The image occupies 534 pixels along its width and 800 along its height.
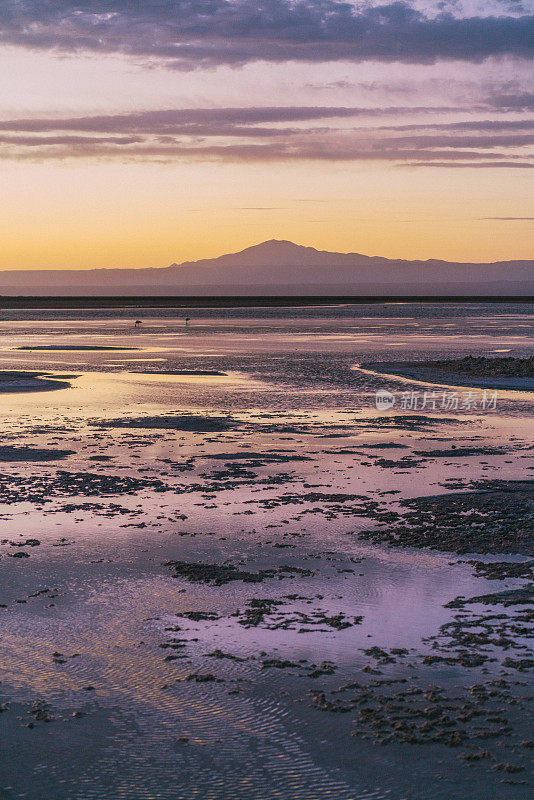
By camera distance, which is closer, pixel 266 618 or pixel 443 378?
pixel 266 618

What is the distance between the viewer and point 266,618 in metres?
8.75

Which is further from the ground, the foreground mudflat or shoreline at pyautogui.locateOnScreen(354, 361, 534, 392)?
shoreline at pyautogui.locateOnScreen(354, 361, 534, 392)

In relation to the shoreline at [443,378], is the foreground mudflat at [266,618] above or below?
below

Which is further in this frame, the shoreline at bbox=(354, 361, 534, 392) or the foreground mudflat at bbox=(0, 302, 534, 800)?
the shoreline at bbox=(354, 361, 534, 392)

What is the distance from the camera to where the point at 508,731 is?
6496 mm

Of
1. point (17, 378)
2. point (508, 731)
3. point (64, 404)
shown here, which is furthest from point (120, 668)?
point (17, 378)

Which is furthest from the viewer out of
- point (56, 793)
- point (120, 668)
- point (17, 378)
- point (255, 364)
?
point (255, 364)

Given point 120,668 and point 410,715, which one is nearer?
point 410,715

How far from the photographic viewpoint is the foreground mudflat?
20.1 ft

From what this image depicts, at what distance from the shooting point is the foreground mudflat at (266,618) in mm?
6137

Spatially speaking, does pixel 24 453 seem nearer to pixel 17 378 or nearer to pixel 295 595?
pixel 295 595

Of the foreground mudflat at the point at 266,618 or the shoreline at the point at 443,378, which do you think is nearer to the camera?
the foreground mudflat at the point at 266,618

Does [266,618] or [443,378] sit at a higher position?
[443,378]

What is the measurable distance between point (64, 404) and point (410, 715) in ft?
67.4
